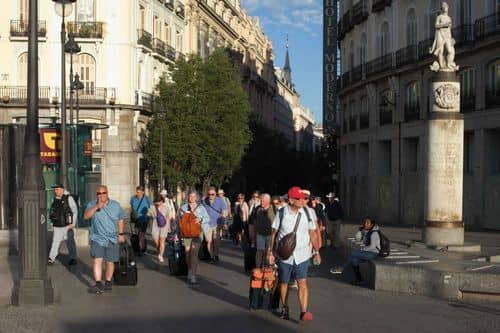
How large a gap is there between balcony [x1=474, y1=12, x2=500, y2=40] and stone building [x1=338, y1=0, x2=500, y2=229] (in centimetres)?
4

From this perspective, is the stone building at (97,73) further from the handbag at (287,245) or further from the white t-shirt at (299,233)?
the handbag at (287,245)

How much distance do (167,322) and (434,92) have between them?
32.2 feet

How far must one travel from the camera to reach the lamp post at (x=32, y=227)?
449 inches

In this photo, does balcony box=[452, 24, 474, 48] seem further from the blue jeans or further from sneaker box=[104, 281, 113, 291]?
sneaker box=[104, 281, 113, 291]

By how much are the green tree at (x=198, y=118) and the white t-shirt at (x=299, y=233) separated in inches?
1494

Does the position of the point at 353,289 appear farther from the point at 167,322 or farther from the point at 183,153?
the point at 183,153

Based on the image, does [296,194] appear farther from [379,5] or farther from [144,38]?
[144,38]

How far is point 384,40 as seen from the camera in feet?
142

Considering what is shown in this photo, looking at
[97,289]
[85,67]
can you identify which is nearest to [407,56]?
[85,67]

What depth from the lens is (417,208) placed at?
38.1 metres

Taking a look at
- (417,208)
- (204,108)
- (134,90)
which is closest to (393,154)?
(417,208)

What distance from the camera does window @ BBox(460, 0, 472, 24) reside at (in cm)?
3381

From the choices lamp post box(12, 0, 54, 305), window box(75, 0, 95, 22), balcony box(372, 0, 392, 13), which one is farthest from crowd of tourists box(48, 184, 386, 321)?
window box(75, 0, 95, 22)

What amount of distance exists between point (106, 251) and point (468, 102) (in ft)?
78.0
